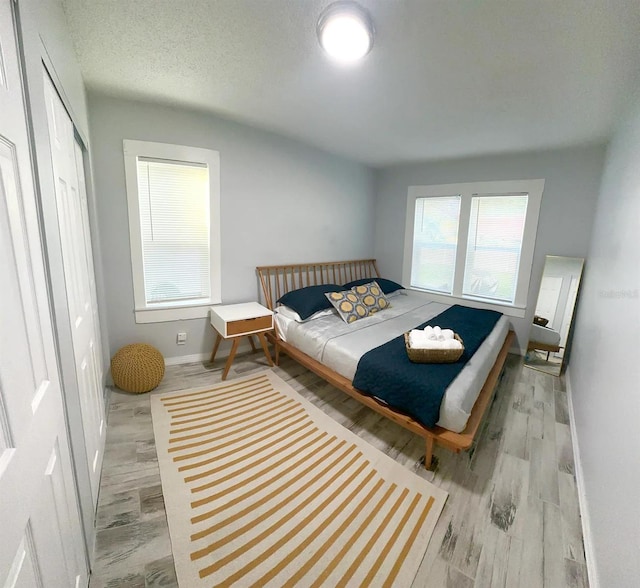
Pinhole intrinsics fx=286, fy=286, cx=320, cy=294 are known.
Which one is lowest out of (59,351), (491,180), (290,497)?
(290,497)

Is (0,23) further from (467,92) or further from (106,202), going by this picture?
(467,92)

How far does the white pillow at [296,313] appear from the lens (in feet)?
9.92

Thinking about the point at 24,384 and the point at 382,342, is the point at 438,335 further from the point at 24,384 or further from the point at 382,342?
the point at 24,384

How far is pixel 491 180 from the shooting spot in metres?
3.50

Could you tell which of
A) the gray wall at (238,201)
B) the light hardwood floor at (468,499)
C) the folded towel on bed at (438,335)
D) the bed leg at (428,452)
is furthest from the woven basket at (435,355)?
the gray wall at (238,201)

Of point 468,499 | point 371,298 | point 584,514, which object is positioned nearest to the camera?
point 584,514

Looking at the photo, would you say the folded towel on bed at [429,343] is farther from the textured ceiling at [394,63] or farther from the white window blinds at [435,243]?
the white window blinds at [435,243]

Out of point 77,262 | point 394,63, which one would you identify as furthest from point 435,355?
point 77,262

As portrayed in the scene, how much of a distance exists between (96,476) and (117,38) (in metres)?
2.48

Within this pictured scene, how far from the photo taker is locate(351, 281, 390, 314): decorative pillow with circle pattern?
3.34m

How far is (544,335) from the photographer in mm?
3273

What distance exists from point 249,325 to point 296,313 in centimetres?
53

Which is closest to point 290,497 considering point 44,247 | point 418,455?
point 418,455

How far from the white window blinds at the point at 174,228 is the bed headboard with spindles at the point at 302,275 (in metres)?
0.67
